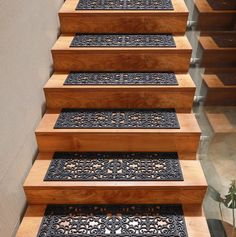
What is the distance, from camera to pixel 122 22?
2.55 m

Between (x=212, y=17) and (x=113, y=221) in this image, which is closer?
(x=113, y=221)

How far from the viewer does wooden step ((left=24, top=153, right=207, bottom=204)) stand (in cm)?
186

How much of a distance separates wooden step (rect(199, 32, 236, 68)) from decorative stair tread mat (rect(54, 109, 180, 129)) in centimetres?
89

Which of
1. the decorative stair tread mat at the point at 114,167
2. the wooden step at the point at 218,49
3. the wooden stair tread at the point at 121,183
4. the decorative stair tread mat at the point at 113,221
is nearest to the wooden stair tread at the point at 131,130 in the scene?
the decorative stair tread mat at the point at 114,167

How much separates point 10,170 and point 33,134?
390 mm

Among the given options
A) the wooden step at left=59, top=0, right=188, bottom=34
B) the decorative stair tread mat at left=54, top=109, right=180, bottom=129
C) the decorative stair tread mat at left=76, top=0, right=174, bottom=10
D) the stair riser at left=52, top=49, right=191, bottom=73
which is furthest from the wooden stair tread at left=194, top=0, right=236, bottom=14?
the decorative stair tread mat at left=54, top=109, right=180, bottom=129

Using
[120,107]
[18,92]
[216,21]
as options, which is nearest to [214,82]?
[216,21]

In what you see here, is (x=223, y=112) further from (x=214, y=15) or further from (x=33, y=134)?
(x=33, y=134)

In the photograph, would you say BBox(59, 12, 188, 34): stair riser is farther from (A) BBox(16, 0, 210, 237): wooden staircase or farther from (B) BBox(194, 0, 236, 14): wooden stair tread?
(B) BBox(194, 0, 236, 14): wooden stair tread

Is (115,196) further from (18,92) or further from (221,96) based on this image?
(221,96)

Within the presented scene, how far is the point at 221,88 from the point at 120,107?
1.32 metres

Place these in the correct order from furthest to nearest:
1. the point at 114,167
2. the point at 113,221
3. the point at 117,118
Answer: the point at 117,118, the point at 114,167, the point at 113,221

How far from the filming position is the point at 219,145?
124 inches

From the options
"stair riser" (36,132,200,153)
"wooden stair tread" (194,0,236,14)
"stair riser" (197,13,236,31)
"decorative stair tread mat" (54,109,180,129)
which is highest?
"wooden stair tread" (194,0,236,14)
